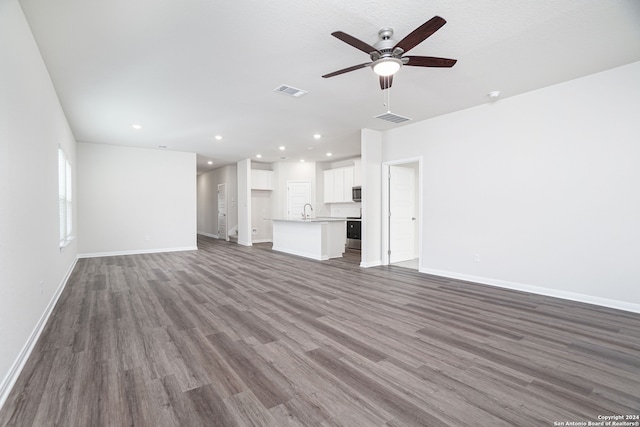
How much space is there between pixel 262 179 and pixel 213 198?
10.4 feet

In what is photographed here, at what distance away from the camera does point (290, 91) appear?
4012 mm

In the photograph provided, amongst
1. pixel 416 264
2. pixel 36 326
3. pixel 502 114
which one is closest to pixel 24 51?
pixel 36 326

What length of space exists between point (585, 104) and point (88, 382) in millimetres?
5846

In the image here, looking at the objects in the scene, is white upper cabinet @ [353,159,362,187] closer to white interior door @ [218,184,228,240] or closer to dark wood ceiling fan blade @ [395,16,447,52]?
white interior door @ [218,184,228,240]

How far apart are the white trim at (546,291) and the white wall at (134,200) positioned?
Result: 695 centimetres

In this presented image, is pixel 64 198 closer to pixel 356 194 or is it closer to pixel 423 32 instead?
pixel 423 32

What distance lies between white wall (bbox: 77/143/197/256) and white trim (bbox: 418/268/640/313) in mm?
6951

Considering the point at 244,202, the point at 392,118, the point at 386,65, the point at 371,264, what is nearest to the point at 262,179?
the point at 244,202

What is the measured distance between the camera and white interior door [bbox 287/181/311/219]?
1023 cm

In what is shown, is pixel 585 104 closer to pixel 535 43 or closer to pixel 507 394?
pixel 535 43

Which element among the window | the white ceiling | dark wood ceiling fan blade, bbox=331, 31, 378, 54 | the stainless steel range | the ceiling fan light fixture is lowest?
the stainless steel range

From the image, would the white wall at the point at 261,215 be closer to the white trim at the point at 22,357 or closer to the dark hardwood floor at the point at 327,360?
the dark hardwood floor at the point at 327,360

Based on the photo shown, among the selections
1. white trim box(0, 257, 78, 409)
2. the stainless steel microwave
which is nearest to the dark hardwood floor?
white trim box(0, 257, 78, 409)

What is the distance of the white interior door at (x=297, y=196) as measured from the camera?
33.6ft
